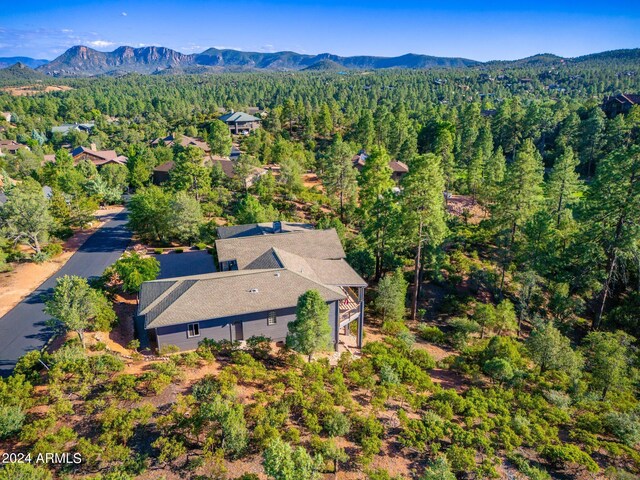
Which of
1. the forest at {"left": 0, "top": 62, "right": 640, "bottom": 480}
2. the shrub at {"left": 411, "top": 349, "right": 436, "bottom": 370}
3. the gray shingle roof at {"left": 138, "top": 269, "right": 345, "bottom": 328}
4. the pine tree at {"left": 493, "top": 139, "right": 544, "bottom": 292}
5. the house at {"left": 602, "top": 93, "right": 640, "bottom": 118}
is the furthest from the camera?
the house at {"left": 602, "top": 93, "right": 640, "bottom": 118}

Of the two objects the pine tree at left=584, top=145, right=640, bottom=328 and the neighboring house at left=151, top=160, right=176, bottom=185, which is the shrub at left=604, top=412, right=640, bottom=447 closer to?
the pine tree at left=584, top=145, right=640, bottom=328

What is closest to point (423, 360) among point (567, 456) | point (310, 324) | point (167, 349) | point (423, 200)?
point (310, 324)

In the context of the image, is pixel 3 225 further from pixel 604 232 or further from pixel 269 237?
pixel 604 232

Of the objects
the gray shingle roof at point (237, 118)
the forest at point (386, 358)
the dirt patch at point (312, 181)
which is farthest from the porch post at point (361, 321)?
the gray shingle roof at point (237, 118)

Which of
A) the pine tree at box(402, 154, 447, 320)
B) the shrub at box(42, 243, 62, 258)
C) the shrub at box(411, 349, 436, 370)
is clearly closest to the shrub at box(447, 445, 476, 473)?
the shrub at box(411, 349, 436, 370)

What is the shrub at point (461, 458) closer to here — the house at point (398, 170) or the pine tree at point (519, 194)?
the pine tree at point (519, 194)

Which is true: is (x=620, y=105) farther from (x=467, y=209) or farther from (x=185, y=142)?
(x=185, y=142)
